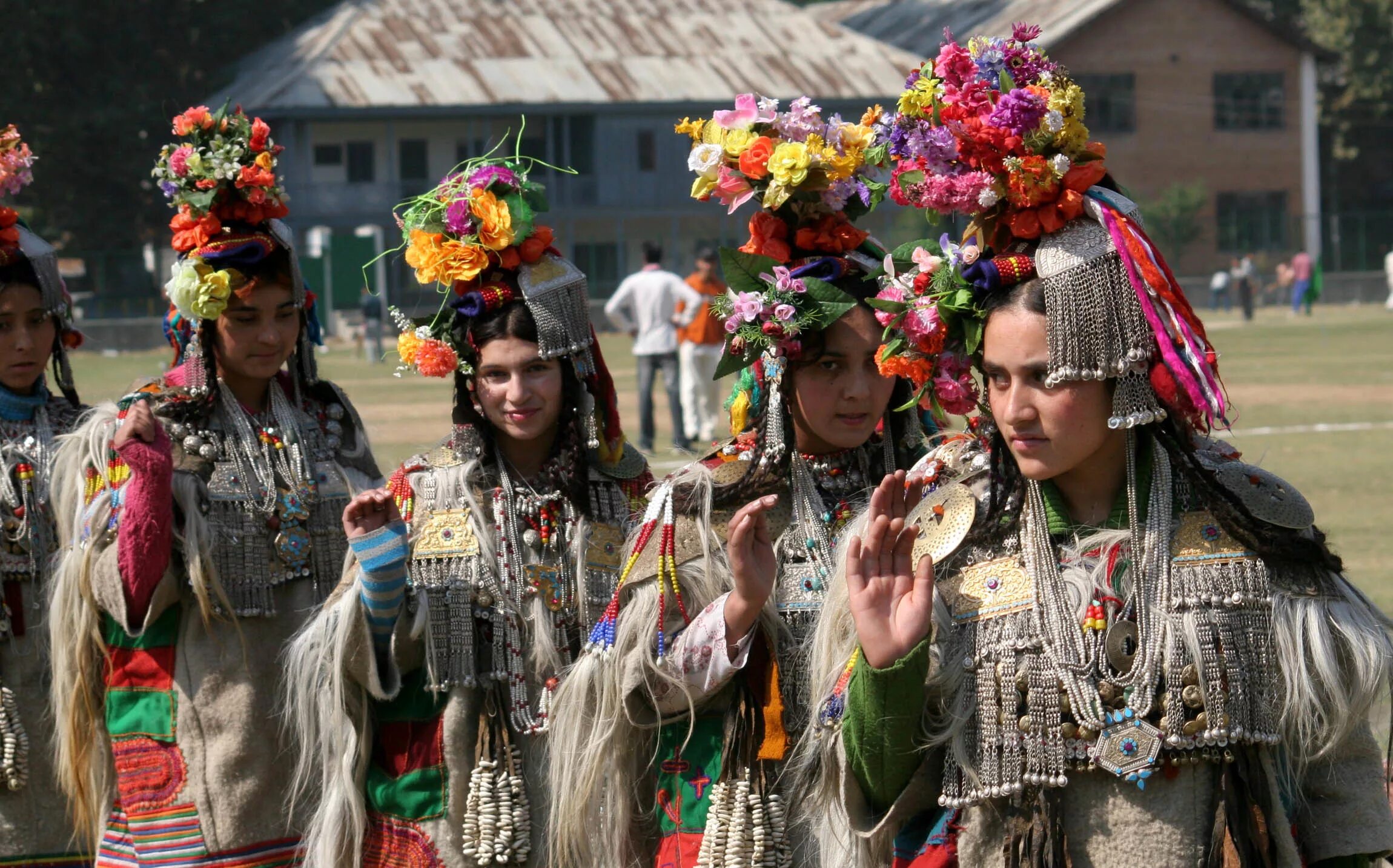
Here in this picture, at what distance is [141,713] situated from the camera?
4746 millimetres

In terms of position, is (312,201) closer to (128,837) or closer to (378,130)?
(378,130)

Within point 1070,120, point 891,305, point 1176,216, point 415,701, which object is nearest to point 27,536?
point 415,701

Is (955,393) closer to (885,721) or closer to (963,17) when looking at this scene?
(885,721)

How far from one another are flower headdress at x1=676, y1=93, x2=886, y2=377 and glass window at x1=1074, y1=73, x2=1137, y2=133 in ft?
150

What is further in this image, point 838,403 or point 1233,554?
point 838,403

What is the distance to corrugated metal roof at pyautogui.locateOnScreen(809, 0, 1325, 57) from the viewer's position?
4753 cm

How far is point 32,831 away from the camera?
5.13 metres

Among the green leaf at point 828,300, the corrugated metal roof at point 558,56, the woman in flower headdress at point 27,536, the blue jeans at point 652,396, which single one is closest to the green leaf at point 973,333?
the green leaf at point 828,300

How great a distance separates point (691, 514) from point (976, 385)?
34.8 inches

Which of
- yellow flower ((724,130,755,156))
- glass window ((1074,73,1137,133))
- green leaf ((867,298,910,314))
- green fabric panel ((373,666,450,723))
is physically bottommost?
green fabric panel ((373,666,450,723))

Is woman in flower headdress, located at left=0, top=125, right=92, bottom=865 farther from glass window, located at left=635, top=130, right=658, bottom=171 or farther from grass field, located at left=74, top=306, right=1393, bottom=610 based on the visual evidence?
glass window, located at left=635, top=130, right=658, bottom=171

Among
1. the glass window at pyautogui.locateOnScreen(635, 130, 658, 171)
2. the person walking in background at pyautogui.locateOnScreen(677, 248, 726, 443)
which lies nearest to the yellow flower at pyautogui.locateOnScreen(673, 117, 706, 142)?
the person walking in background at pyautogui.locateOnScreen(677, 248, 726, 443)

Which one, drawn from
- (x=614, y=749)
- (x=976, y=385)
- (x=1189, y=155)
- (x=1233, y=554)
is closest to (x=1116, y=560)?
(x=1233, y=554)

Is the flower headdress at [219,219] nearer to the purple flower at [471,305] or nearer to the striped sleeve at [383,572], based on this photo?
the purple flower at [471,305]
